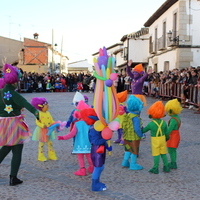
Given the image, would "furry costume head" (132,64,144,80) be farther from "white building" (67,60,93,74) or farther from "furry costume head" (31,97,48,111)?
"white building" (67,60,93,74)

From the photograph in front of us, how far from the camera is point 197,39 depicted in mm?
24734

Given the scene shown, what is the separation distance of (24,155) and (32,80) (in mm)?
23507

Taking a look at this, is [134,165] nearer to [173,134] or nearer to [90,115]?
[173,134]

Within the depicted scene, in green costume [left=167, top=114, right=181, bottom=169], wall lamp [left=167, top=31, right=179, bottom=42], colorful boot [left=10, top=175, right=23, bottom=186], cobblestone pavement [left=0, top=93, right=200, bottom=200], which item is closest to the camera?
cobblestone pavement [left=0, top=93, right=200, bottom=200]

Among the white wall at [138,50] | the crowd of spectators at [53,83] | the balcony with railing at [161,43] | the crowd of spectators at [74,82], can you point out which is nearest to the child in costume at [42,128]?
the crowd of spectators at [74,82]

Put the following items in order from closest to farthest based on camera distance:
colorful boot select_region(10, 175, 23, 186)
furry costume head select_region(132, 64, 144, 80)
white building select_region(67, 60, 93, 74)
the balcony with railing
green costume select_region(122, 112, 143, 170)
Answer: colorful boot select_region(10, 175, 23, 186) < green costume select_region(122, 112, 143, 170) < furry costume head select_region(132, 64, 144, 80) < the balcony with railing < white building select_region(67, 60, 93, 74)

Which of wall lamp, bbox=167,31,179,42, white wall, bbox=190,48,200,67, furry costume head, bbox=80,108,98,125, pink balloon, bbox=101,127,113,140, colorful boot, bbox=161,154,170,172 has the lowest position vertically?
colorful boot, bbox=161,154,170,172

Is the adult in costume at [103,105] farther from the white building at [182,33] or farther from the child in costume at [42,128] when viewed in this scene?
the white building at [182,33]

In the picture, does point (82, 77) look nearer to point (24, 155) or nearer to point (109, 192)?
point (24, 155)

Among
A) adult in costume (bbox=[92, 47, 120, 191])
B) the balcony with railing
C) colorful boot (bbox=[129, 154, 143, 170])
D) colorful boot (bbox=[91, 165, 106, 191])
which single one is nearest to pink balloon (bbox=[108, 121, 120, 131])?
adult in costume (bbox=[92, 47, 120, 191])

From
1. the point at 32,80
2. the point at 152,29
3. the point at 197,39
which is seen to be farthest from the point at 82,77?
the point at 197,39

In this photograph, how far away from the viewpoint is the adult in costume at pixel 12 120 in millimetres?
5098

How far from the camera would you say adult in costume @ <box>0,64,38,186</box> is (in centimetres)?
510

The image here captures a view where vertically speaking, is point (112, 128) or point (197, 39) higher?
point (197, 39)
